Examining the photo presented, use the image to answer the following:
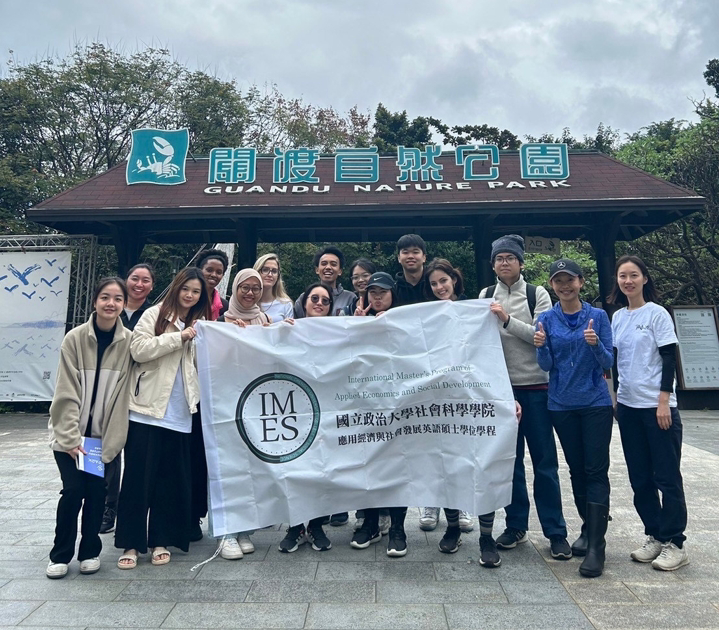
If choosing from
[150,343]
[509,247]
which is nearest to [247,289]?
[150,343]

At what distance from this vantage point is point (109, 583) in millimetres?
3031

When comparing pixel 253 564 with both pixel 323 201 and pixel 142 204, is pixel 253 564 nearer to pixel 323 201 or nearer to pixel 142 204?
pixel 323 201

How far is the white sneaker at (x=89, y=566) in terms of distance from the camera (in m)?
3.15

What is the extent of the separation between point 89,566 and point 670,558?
337cm

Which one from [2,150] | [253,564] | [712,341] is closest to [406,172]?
[712,341]

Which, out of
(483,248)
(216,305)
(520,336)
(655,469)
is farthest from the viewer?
(483,248)

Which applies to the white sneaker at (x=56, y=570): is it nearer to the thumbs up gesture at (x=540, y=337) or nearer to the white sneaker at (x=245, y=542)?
the white sneaker at (x=245, y=542)

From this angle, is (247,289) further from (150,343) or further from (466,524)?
(466,524)

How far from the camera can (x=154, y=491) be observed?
11.1 ft

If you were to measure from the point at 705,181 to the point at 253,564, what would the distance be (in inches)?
541

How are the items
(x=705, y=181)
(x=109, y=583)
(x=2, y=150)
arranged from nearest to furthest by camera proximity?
1. (x=109, y=583)
2. (x=705, y=181)
3. (x=2, y=150)

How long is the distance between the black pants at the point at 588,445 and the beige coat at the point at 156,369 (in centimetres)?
229

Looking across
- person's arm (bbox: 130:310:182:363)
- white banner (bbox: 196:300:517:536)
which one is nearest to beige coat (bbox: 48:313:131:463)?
person's arm (bbox: 130:310:182:363)

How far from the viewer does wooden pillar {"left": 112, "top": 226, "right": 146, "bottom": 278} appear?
976 centimetres
